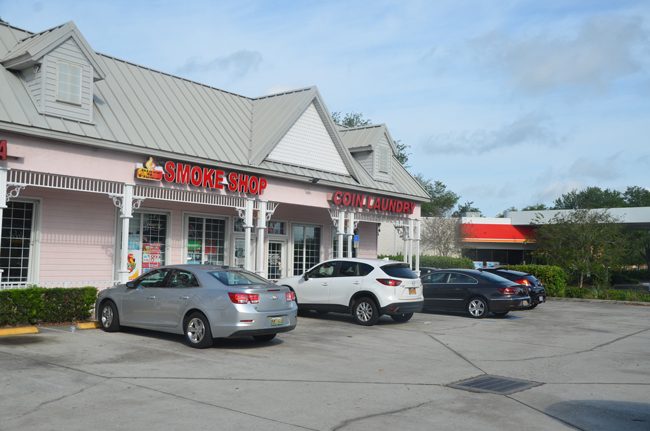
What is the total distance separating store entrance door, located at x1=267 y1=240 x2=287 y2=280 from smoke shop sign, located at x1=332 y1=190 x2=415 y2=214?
9.32ft

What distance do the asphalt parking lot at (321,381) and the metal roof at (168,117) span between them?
500 centimetres

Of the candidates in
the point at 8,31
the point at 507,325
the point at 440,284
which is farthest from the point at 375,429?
the point at 8,31

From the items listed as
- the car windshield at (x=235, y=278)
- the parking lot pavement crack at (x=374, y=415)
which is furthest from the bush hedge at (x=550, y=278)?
the parking lot pavement crack at (x=374, y=415)

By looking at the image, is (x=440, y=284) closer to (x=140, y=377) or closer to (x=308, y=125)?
(x=308, y=125)

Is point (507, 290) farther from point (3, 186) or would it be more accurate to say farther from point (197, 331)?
point (3, 186)

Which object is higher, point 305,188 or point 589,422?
point 305,188

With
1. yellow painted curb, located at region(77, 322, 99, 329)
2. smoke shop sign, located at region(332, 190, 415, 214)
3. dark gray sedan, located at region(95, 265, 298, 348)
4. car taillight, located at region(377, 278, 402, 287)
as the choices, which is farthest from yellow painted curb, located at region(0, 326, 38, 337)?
smoke shop sign, located at region(332, 190, 415, 214)

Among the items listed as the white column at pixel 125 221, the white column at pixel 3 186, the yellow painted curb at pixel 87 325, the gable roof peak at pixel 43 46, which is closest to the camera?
the white column at pixel 3 186

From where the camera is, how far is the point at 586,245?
Result: 33.9m

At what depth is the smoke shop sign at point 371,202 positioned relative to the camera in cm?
2323

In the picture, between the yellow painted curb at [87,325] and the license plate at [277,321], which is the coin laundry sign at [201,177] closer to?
the yellow painted curb at [87,325]

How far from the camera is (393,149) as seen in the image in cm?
2722

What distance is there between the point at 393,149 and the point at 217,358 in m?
17.9

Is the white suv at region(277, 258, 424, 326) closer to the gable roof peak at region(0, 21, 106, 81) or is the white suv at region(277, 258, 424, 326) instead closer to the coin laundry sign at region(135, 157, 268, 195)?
the coin laundry sign at region(135, 157, 268, 195)
